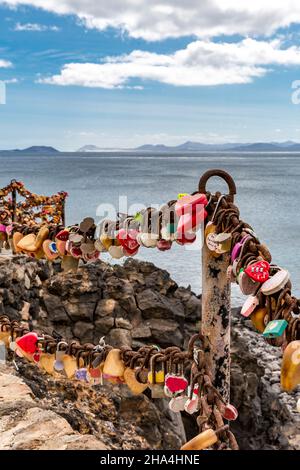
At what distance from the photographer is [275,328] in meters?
1.36

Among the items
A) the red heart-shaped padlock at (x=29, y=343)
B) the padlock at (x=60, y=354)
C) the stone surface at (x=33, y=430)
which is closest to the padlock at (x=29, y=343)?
the red heart-shaped padlock at (x=29, y=343)

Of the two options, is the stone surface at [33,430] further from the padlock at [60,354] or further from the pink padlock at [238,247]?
the pink padlock at [238,247]

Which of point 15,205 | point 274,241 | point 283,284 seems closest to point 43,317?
point 15,205

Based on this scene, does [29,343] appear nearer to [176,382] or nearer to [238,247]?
[176,382]

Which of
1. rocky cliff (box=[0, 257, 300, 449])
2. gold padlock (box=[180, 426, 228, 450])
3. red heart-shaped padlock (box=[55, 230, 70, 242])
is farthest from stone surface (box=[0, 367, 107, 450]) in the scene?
rocky cliff (box=[0, 257, 300, 449])

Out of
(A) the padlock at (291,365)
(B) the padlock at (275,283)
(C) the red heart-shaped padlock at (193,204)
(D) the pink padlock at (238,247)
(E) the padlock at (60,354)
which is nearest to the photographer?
(A) the padlock at (291,365)

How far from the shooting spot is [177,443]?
7688 millimetres

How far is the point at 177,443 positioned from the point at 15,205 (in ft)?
20.6

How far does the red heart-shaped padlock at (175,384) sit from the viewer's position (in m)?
1.97

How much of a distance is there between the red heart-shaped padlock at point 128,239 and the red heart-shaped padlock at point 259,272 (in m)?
0.86

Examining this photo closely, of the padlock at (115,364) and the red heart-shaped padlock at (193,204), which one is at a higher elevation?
the red heart-shaped padlock at (193,204)

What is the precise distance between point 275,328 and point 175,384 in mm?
758

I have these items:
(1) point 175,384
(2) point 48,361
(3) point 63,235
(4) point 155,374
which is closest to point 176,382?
(1) point 175,384

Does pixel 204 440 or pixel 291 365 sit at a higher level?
pixel 291 365
